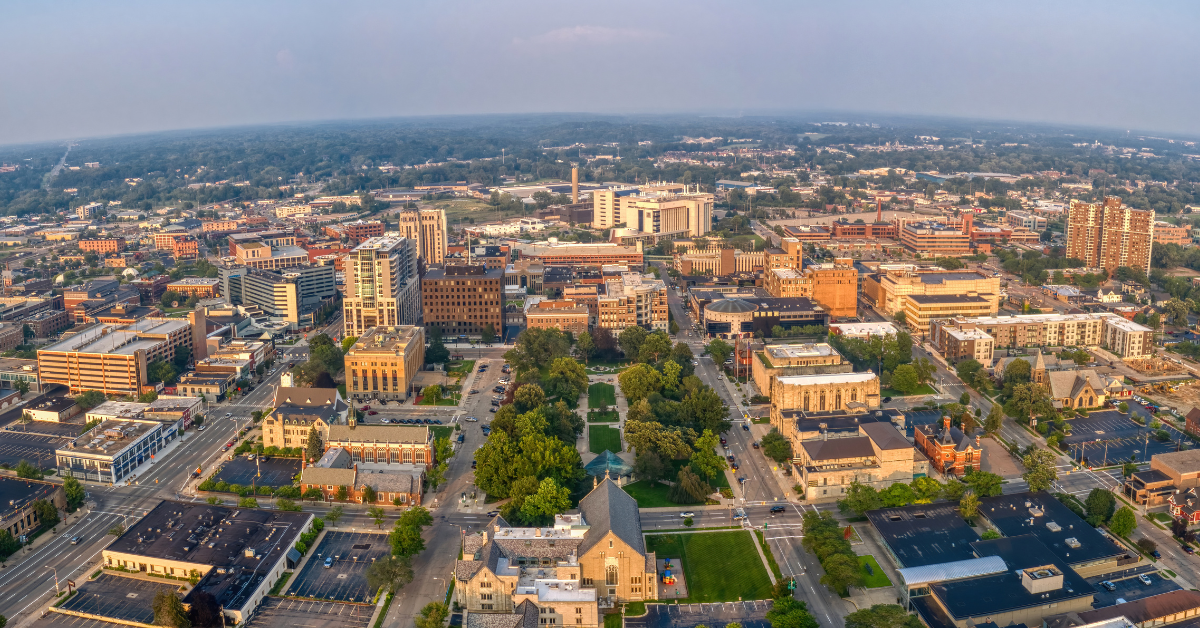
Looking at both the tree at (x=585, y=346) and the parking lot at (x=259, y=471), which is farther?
the tree at (x=585, y=346)

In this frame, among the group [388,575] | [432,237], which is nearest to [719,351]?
[388,575]

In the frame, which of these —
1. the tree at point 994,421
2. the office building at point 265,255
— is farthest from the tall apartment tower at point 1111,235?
the office building at point 265,255

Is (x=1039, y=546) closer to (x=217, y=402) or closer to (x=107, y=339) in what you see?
(x=217, y=402)

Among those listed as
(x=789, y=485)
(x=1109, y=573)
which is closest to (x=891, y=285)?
(x=789, y=485)

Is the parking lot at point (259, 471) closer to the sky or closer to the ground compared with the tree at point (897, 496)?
closer to the ground

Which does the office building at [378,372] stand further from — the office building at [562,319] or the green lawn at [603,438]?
the green lawn at [603,438]

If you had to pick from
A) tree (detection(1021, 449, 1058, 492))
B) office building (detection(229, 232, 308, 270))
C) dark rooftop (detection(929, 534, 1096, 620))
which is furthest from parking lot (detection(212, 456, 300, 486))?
office building (detection(229, 232, 308, 270))

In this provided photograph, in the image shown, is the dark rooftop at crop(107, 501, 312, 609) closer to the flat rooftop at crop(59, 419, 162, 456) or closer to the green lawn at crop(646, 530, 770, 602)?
the flat rooftop at crop(59, 419, 162, 456)
